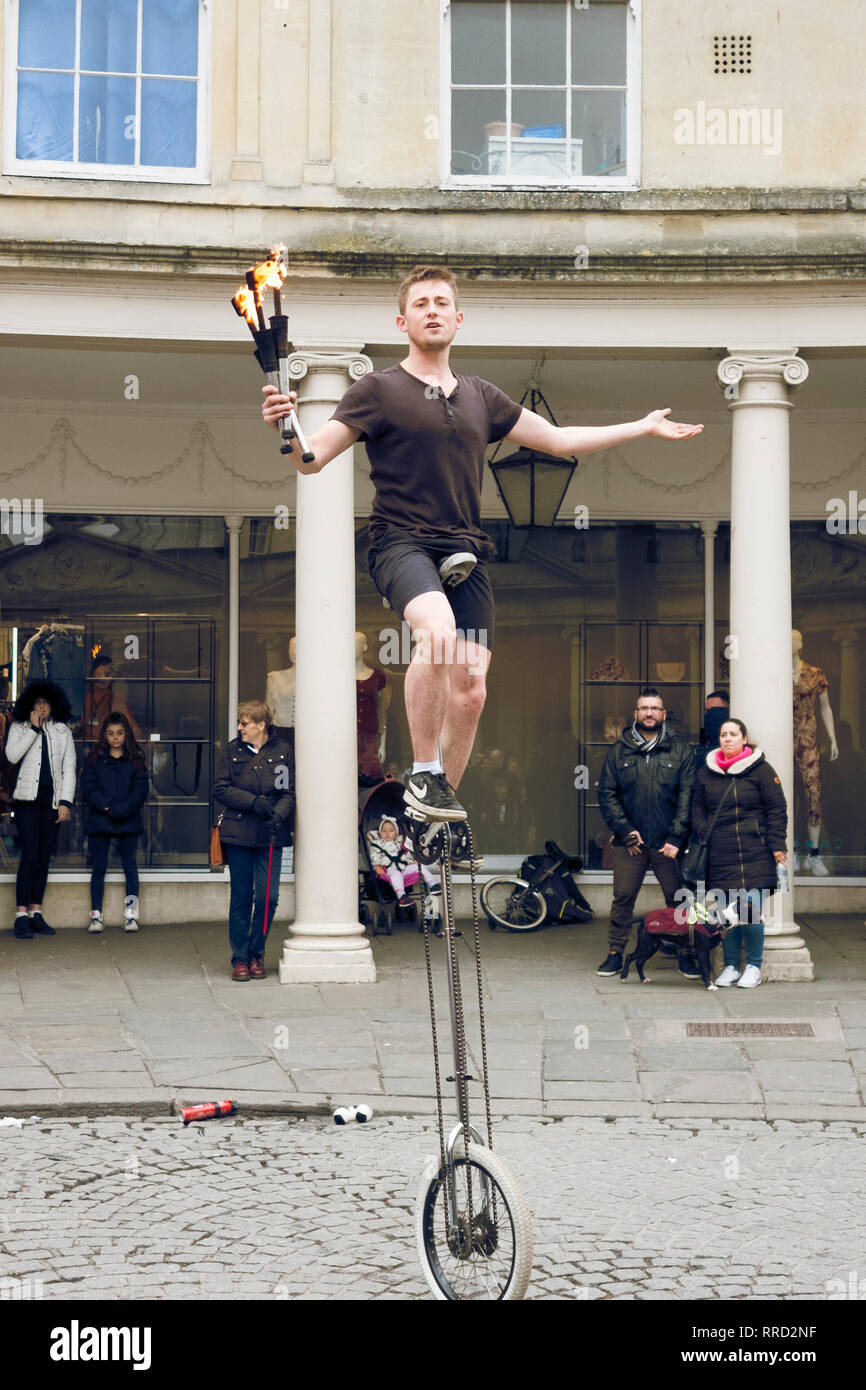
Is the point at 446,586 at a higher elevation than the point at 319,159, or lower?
lower

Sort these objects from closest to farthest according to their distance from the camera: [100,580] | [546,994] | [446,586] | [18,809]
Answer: [446,586]
[546,994]
[18,809]
[100,580]

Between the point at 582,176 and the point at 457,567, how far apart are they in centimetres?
813

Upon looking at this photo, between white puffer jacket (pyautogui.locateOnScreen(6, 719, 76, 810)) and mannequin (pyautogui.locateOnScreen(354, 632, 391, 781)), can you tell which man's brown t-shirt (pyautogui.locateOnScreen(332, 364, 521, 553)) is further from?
mannequin (pyautogui.locateOnScreen(354, 632, 391, 781))

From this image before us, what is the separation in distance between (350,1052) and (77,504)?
644cm

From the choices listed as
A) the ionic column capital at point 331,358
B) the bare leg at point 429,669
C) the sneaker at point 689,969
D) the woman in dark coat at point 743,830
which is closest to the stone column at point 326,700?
the ionic column capital at point 331,358

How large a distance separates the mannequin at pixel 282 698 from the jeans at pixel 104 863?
1570mm

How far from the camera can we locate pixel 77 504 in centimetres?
1403

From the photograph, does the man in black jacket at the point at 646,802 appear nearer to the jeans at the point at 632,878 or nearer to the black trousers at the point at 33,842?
the jeans at the point at 632,878

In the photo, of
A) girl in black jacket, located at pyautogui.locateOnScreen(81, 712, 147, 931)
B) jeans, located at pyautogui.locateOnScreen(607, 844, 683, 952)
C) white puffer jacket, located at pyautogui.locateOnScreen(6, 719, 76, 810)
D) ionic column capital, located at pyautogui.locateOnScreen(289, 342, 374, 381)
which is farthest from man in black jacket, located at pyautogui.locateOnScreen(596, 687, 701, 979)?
white puffer jacket, located at pyautogui.locateOnScreen(6, 719, 76, 810)

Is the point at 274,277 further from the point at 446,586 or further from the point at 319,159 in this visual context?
the point at 319,159

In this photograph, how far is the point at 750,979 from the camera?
1128 centimetres

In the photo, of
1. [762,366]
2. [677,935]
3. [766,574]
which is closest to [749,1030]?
[677,935]

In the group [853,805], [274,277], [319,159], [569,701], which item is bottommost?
[853,805]
